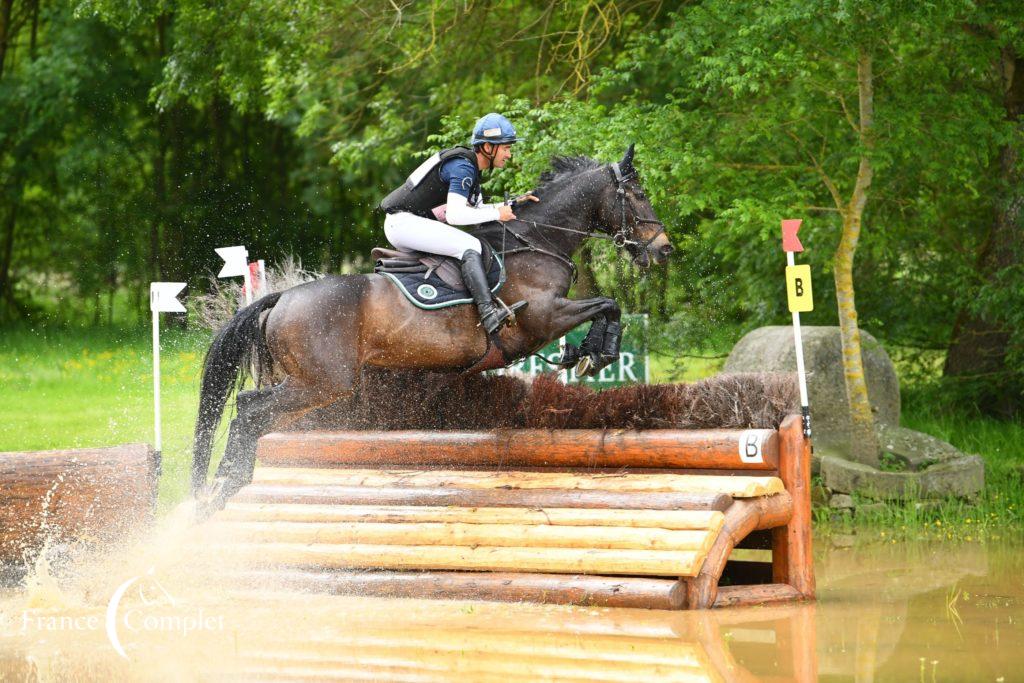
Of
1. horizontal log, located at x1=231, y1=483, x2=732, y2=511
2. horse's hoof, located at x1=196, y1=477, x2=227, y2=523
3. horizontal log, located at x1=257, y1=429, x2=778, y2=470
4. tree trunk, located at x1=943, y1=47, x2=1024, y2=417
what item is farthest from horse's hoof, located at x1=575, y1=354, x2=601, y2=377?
tree trunk, located at x1=943, y1=47, x2=1024, y2=417

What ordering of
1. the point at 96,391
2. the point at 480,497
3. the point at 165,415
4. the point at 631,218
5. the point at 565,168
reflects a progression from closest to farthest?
the point at 480,497, the point at 631,218, the point at 565,168, the point at 165,415, the point at 96,391

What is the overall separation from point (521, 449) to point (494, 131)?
171 centimetres

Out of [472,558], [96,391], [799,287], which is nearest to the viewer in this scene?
[472,558]

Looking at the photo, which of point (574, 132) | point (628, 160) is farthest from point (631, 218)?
point (574, 132)

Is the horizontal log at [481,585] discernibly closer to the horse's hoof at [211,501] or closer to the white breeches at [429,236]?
the horse's hoof at [211,501]

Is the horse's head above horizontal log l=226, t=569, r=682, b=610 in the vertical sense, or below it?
above

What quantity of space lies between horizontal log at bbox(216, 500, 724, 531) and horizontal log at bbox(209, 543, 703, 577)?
155 mm

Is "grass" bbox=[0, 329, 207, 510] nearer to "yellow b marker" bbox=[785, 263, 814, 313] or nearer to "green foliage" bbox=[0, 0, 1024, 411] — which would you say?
"green foliage" bbox=[0, 0, 1024, 411]

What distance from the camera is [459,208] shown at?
21.1 ft

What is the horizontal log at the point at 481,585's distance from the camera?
5.62 meters

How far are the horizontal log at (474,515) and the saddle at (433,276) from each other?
3.68ft

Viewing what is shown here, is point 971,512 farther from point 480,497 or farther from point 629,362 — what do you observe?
point 480,497

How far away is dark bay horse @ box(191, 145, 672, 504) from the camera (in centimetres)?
659

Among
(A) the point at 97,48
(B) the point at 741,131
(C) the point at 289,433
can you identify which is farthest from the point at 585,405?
(A) the point at 97,48
